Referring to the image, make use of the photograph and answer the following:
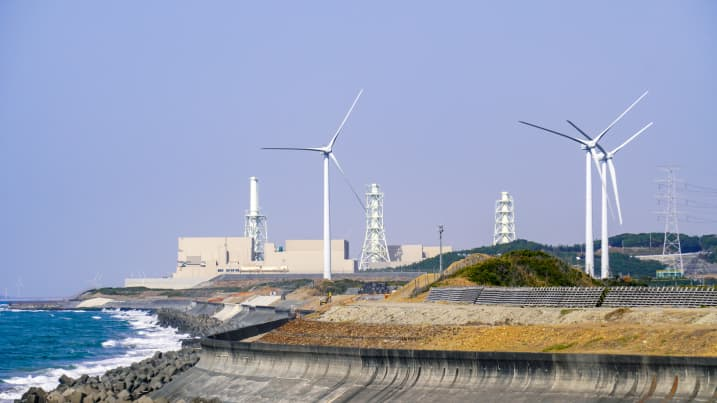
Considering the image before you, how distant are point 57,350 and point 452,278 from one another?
104ft

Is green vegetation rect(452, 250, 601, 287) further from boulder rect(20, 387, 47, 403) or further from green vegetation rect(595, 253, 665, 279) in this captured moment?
green vegetation rect(595, 253, 665, 279)

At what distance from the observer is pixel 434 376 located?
37.3 metres

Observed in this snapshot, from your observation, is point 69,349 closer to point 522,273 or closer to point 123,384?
point 522,273

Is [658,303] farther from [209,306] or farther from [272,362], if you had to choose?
[209,306]

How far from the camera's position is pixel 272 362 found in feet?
148

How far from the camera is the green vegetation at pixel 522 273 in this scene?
77188mm

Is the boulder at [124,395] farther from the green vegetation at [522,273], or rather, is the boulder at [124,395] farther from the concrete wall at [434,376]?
the green vegetation at [522,273]

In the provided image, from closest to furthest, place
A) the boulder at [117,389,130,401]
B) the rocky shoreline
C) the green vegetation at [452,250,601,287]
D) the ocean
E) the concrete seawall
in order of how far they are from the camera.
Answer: the concrete seawall
the rocky shoreline
the boulder at [117,389,130,401]
the ocean
the green vegetation at [452,250,601,287]

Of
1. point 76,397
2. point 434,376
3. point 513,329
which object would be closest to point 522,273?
point 513,329

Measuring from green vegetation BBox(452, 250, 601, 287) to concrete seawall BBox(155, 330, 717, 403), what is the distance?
103ft

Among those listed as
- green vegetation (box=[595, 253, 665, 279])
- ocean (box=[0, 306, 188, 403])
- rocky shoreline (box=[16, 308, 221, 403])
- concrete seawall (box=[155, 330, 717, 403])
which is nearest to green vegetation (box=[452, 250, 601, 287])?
rocky shoreline (box=[16, 308, 221, 403])

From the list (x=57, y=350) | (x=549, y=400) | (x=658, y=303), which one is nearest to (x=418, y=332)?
(x=658, y=303)

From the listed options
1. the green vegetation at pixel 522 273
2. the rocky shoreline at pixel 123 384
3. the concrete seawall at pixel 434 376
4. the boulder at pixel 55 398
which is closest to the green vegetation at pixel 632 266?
the green vegetation at pixel 522 273

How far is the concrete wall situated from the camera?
3078 cm
